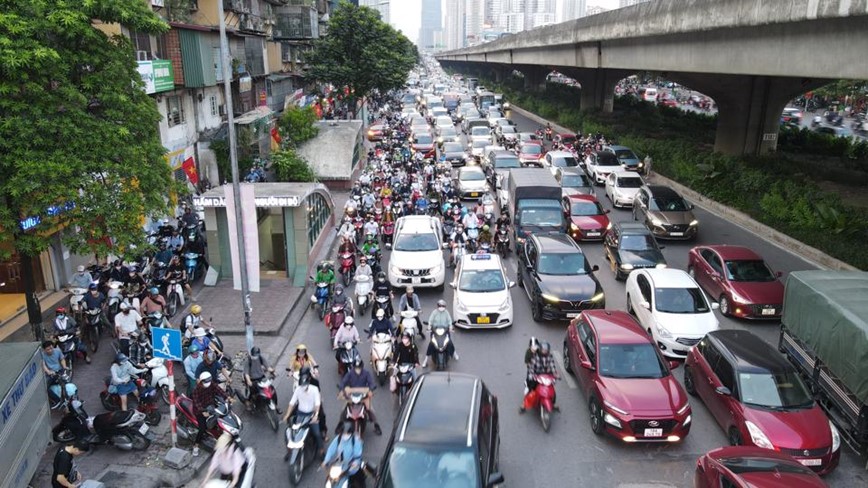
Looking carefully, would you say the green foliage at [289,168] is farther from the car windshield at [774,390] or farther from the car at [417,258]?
the car windshield at [774,390]

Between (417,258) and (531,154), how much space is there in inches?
769

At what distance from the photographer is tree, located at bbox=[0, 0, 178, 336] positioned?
1067cm

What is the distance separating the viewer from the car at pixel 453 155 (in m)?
37.7

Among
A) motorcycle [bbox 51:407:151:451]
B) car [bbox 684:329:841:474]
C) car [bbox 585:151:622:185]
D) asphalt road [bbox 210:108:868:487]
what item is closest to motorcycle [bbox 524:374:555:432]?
asphalt road [bbox 210:108:868:487]

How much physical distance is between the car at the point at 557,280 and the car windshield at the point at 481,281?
997 millimetres

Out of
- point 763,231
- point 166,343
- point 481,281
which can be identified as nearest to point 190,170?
point 481,281

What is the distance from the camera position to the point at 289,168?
2808 centimetres

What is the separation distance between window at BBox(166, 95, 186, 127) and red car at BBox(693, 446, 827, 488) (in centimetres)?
2390

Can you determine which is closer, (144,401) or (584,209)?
(144,401)

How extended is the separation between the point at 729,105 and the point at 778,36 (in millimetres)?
15764

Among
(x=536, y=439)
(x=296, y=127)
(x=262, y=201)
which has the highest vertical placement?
(x=296, y=127)

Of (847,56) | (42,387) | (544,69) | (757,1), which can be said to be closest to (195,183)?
(42,387)

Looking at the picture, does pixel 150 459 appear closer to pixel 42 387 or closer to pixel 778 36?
pixel 42 387

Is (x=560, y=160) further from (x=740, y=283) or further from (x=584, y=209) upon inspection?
(x=740, y=283)
